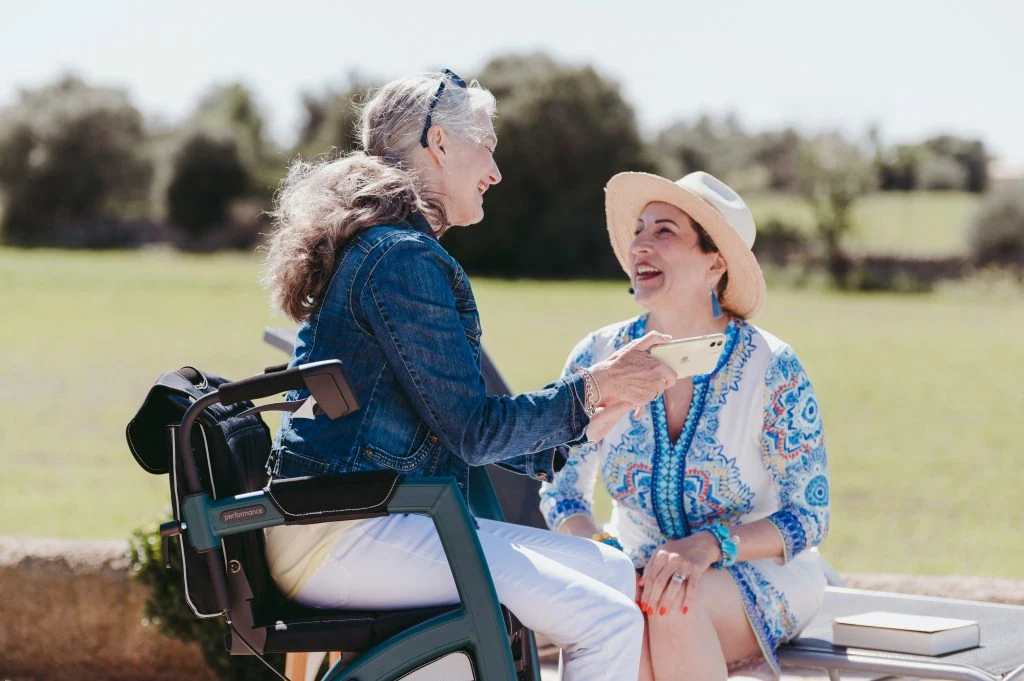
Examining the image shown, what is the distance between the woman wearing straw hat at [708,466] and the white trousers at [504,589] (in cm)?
55

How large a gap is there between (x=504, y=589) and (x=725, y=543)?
0.85 meters

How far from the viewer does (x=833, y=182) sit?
43.1 meters

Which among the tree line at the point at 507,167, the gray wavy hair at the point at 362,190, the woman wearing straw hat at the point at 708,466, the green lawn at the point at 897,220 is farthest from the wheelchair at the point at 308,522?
the green lawn at the point at 897,220

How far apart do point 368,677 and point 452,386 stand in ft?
1.85

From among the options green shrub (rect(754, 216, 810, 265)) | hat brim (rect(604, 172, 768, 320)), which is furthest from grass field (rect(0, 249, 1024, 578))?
green shrub (rect(754, 216, 810, 265))

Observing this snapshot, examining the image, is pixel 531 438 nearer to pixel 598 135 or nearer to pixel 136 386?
pixel 136 386

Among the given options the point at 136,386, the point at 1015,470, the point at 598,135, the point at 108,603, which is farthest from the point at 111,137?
the point at 108,603

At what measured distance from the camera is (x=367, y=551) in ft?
7.76

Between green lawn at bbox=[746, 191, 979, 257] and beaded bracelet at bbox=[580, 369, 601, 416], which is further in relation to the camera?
green lawn at bbox=[746, 191, 979, 257]

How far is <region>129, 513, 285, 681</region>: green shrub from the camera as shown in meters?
4.00

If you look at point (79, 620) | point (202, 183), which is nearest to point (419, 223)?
point (79, 620)

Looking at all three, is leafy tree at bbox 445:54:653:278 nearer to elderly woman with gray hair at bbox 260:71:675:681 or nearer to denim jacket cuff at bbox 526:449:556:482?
denim jacket cuff at bbox 526:449:556:482

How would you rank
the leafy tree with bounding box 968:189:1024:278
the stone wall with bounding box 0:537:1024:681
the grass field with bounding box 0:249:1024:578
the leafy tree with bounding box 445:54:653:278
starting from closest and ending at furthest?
the stone wall with bounding box 0:537:1024:681 → the grass field with bounding box 0:249:1024:578 → the leafy tree with bounding box 968:189:1024:278 → the leafy tree with bounding box 445:54:653:278

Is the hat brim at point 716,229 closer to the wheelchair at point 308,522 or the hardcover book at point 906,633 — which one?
the hardcover book at point 906,633
